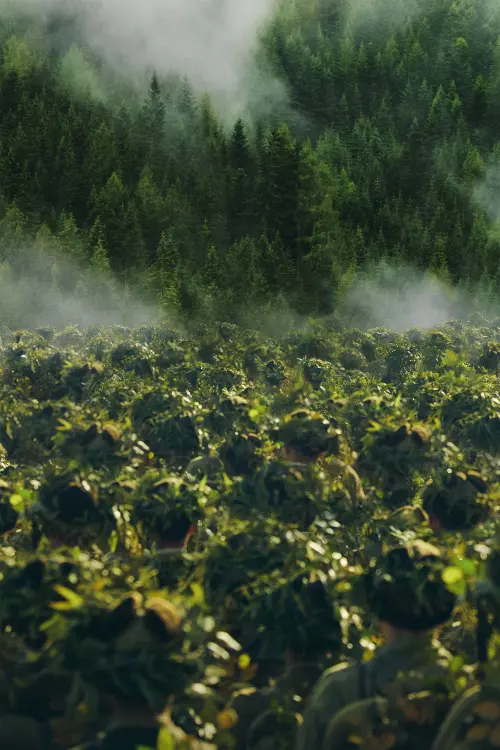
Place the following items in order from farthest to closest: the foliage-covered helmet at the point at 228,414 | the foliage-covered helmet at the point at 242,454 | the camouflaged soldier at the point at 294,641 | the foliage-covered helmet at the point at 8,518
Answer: the foliage-covered helmet at the point at 228,414
the foliage-covered helmet at the point at 242,454
the foliage-covered helmet at the point at 8,518
the camouflaged soldier at the point at 294,641

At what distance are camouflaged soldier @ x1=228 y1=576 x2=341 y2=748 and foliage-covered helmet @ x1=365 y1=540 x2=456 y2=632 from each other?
350mm

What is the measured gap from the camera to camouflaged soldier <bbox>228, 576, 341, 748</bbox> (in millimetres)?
4680

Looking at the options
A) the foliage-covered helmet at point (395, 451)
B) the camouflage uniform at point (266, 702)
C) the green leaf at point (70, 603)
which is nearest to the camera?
the green leaf at point (70, 603)

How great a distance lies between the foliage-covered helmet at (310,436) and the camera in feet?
31.9

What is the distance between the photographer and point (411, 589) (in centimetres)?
499

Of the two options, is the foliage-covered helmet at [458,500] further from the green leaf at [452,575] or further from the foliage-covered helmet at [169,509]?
the green leaf at [452,575]

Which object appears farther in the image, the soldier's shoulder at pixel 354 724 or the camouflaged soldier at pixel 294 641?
the camouflaged soldier at pixel 294 641

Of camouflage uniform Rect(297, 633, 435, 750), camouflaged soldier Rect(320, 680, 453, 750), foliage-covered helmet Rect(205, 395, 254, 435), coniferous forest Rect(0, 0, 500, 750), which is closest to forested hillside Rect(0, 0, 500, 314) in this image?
coniferous forest Rect(0, 0, 500, 750)

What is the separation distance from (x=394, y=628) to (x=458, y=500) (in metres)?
3.09

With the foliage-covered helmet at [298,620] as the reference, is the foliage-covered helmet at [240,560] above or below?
above

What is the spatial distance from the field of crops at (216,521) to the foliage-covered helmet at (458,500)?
0.01 meters

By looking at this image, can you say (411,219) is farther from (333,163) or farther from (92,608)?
(92,608)

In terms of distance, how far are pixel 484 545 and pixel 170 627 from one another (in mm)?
2065

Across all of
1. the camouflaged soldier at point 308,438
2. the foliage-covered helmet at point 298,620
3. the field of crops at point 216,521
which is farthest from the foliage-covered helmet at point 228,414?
the foliage-covered helmet at point 298,620
